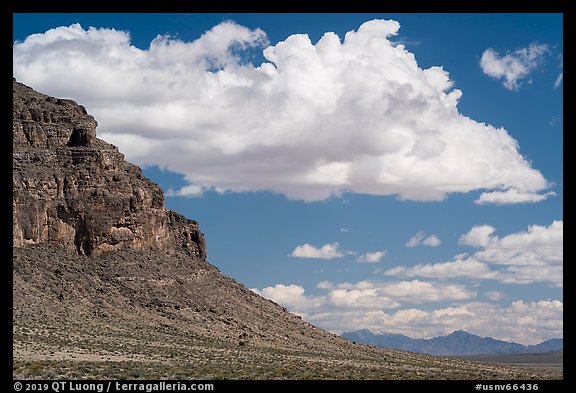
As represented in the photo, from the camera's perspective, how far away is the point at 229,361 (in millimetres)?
70312

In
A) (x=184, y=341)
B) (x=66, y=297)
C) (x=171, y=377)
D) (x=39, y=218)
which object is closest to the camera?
(x=171, y=377)

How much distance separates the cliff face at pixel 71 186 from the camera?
99062 mm

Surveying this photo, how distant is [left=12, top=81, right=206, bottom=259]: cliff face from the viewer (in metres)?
99.1

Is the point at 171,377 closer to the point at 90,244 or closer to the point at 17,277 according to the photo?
the point at 17,277

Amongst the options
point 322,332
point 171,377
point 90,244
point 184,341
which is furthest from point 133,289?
point 171,377

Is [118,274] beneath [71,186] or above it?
beneath

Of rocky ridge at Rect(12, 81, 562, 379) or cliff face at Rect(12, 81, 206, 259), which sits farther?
cliff face at Rect(12, 81, 206, 259)

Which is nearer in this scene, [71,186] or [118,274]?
[118,274]

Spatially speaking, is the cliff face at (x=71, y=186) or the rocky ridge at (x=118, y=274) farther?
the cliff face at (x=71, y=186)

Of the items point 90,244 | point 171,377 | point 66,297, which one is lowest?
point 171,377

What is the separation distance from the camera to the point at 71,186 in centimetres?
10231

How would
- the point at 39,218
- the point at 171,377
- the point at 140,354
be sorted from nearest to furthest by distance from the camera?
the point at 171,377 → the point at 140,354 → the point at 39,218
